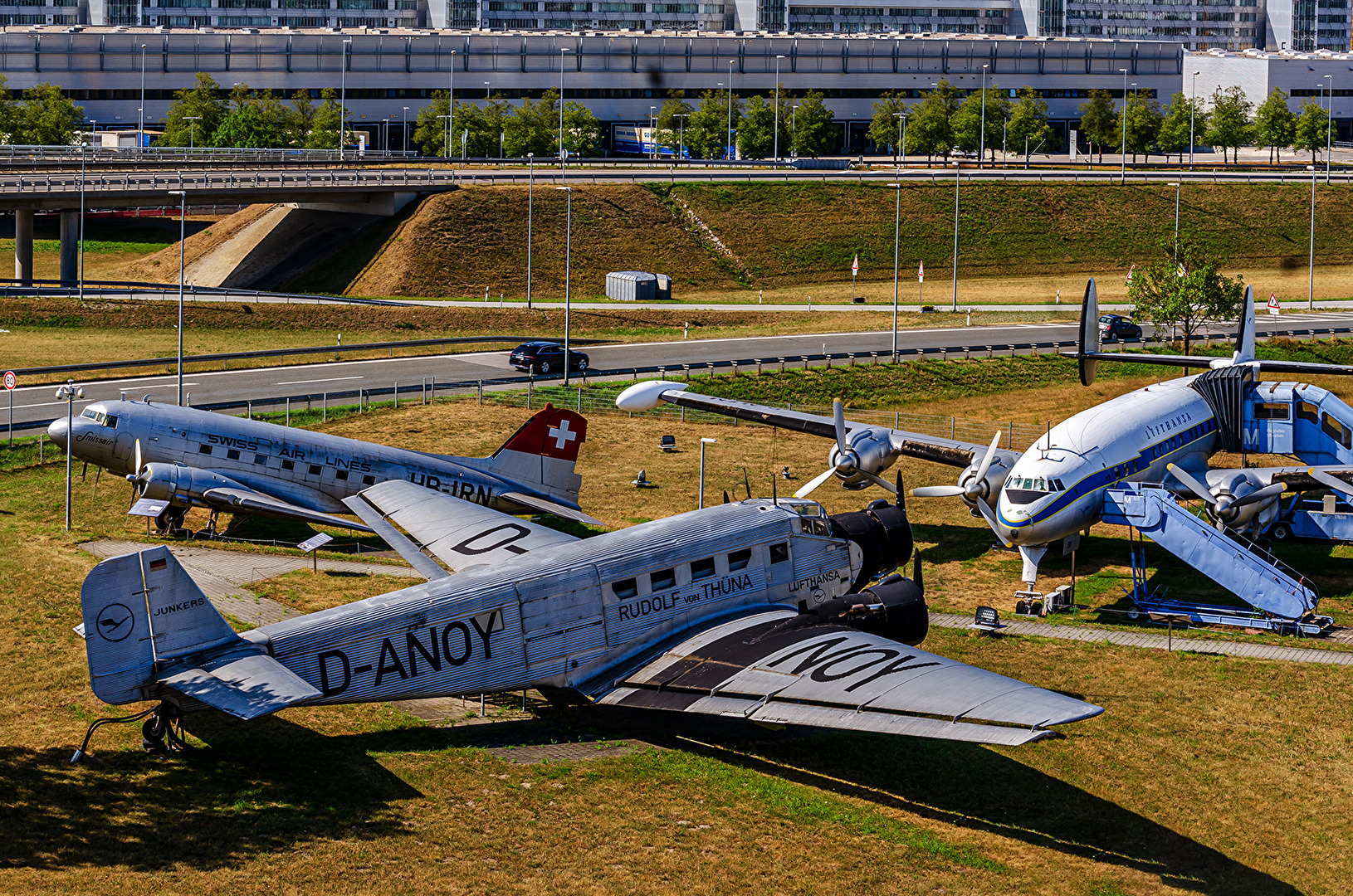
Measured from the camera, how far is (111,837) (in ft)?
73.9

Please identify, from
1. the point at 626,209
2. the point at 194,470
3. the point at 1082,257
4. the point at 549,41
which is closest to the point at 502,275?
the point at 626,209

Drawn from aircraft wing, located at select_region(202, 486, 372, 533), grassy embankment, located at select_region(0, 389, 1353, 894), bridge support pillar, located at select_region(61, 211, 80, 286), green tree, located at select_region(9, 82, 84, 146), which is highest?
green tree, located at select_region(9, 82, 84, 146)

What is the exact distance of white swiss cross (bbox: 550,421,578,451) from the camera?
44500 millimetres

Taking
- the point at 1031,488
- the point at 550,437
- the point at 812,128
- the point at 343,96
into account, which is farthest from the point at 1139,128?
the point at 550,437

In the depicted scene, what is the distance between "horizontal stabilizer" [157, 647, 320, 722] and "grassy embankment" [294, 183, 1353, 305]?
84.9 meters

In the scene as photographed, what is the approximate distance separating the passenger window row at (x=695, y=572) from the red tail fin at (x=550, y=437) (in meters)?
14.2

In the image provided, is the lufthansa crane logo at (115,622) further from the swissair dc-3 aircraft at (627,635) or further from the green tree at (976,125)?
the green tree at (976,125)

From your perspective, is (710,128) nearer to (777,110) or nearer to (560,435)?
(777,110)

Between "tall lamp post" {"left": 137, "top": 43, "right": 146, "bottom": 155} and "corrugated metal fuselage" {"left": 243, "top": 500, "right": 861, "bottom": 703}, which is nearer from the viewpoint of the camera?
"corrugated metal fuselage" {"left": 243, "top": 500, "right": 861, "bottom": 703}

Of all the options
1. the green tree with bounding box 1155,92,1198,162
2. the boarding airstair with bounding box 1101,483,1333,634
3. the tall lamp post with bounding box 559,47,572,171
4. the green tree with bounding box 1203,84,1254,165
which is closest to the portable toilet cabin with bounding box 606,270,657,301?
the tall lamp post with bounding box 559,47,572,171

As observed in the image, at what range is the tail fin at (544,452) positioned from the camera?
1751 inches

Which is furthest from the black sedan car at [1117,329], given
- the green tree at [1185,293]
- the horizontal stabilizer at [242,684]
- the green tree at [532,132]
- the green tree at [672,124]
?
the green tree at [672,124]

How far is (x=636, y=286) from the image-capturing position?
109 meters

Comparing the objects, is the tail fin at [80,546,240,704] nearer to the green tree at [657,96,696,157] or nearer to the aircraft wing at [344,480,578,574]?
the aircraft wing at [344,480,578,574]
